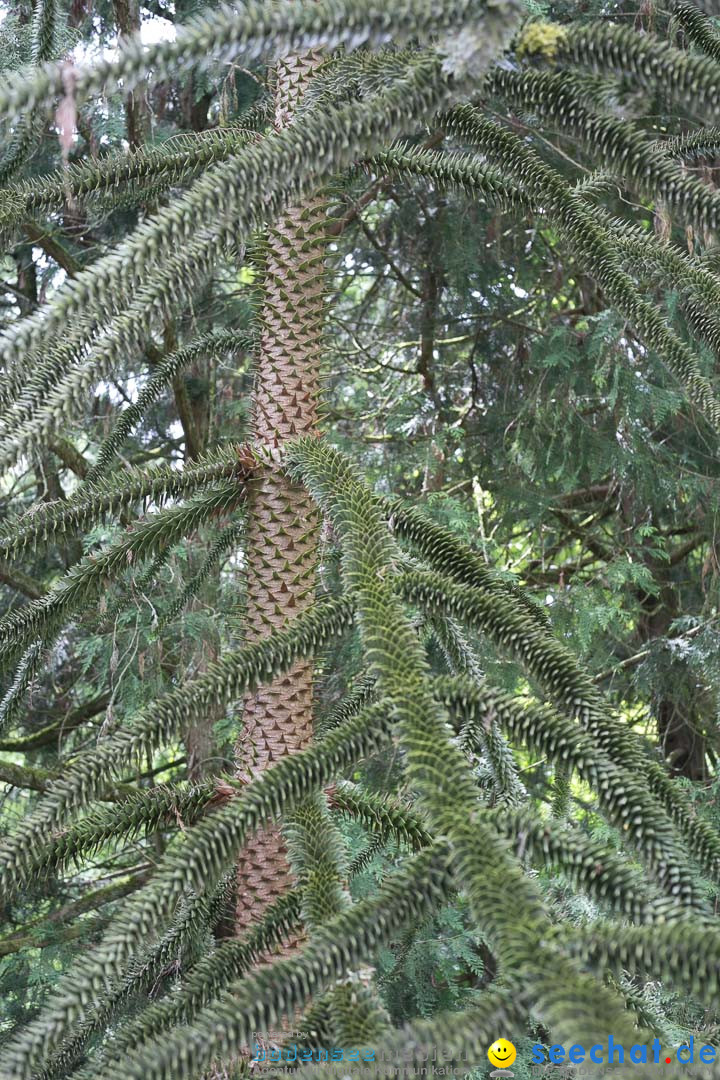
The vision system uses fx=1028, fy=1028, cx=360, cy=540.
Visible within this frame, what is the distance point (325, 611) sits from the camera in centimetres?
160

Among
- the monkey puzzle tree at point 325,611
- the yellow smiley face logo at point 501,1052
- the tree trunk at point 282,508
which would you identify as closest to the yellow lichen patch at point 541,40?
the monkey puzzle tree at point 325,611

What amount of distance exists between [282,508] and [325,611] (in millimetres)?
439

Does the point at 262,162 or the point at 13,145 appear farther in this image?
the point at 13,145

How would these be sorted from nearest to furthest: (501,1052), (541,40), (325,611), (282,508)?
(541,40) < (325,611) < (282,508) < (501,1052)

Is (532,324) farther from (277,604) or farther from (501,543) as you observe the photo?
(277,604)

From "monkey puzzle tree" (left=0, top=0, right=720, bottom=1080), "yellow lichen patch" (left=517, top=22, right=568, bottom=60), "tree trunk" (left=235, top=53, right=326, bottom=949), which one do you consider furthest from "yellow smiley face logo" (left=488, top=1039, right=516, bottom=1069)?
"yellow lichen patch" (left=517, top=22, right=568, bottom=60)

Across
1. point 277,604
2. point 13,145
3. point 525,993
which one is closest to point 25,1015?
point 277,604

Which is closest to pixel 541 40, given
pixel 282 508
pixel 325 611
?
pixel 325 611

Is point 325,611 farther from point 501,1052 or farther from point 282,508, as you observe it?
point 501,1052

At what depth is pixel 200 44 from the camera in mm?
1165

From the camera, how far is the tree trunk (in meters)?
1.92

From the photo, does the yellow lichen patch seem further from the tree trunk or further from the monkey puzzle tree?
the tree trunk

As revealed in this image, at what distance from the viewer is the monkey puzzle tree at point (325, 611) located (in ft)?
3.79

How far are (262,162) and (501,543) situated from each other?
3730 mm
